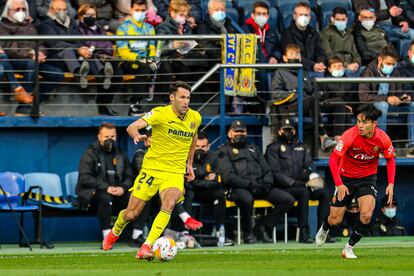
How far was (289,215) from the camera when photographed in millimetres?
21984

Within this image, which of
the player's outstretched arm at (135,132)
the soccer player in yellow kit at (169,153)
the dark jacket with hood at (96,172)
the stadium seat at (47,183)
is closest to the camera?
the player's outstretched arm at (135,132)

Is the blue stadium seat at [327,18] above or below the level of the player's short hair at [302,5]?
below

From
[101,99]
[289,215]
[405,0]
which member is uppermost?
[405,0]

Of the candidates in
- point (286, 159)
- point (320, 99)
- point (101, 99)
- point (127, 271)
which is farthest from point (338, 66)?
point (127, 271)

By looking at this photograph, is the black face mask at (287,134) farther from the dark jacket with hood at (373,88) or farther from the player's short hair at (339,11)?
the player's short hair at (339,11)

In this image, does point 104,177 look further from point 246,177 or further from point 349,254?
point 349,254

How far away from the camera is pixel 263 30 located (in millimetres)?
22891

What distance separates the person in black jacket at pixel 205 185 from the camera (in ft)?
68.1

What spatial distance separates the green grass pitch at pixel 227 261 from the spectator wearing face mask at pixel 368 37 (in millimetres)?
4035

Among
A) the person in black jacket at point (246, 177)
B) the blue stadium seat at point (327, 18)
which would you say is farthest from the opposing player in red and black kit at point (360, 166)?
the blue stadium seat at point (327, 18)

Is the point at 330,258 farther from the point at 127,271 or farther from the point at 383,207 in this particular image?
the point at 383,207

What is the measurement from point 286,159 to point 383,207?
2.08 metres

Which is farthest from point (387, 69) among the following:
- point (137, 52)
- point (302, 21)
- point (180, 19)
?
point (137, 52)

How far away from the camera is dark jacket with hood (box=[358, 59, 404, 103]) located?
72.7 ft
